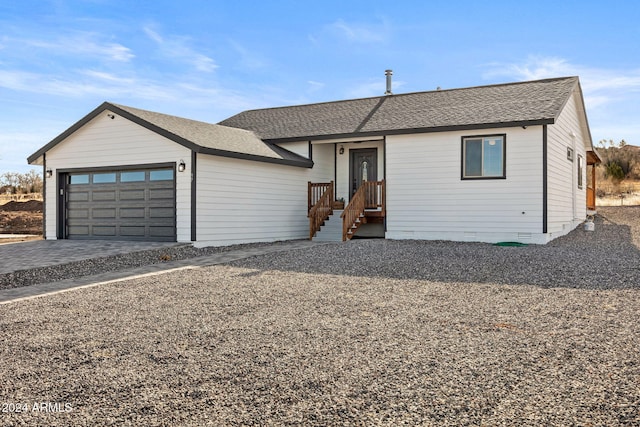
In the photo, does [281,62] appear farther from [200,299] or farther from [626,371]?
[626,371]

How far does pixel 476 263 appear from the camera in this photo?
9430mm

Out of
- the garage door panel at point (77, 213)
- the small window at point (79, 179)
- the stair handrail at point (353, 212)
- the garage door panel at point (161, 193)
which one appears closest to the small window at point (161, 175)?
the garage door panel at point (161, 193)

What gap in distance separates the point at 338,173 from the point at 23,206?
20.7 metres

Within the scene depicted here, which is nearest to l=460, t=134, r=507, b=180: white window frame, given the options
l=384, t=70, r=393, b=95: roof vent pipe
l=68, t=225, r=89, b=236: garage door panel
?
l=384, t=70, r=393, b=95: roof vent pipe

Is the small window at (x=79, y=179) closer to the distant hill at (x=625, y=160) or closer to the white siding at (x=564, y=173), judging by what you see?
the white siding at (x=564, y=173)

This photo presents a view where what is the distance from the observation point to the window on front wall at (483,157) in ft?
44.3

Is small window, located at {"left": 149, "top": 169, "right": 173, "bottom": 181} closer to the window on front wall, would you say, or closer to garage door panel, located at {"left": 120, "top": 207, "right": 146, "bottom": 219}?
garage door panel, located at {"left": 120, "top": 207, "right": 146, "bottom": 219}

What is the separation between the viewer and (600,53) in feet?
47.3

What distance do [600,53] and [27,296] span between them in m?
14.9

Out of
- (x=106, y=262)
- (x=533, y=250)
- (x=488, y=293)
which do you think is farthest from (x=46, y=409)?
(x=533, y=250)

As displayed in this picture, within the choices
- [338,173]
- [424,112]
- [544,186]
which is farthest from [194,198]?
[544,186]

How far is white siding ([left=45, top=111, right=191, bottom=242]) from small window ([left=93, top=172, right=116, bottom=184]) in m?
0.30

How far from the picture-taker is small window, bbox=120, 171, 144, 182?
546 inches

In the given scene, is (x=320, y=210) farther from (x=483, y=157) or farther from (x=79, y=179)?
Answer: (x=79, y=179)
